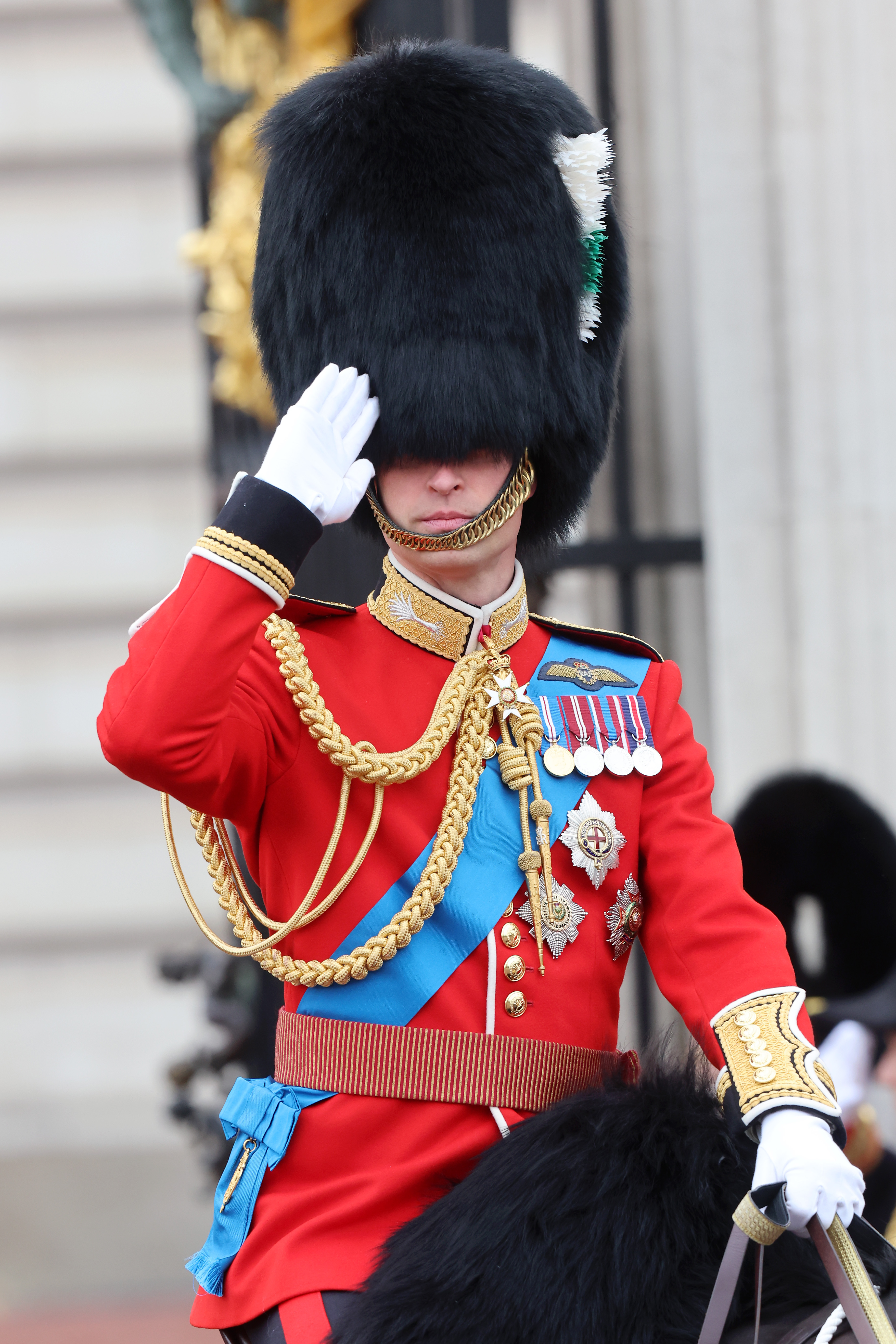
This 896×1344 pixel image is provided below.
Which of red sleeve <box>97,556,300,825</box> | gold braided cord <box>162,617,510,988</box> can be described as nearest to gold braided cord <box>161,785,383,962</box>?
gold braided cord <box>162,617,510,988</box>

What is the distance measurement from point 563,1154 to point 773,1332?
0.26m

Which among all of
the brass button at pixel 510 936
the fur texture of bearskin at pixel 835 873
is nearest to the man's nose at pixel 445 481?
the brass button at pixel 510 936

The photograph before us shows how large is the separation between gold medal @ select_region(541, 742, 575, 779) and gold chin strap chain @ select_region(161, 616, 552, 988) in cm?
2

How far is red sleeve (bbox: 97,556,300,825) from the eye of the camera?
1474mm

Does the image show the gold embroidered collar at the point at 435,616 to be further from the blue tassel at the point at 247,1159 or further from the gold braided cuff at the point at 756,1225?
the gold braided cuff at the point at 756,1225

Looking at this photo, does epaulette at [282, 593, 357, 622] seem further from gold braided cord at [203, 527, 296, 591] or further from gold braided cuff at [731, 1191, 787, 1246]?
gold braided cuff at [731, 1191, 787, 1246]

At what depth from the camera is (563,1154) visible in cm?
157

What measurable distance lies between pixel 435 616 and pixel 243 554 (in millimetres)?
340

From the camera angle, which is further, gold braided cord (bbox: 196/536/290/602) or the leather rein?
gold braided cord (bbox: 196/536/290/602)

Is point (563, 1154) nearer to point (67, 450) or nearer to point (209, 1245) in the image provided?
point (209, 1245)

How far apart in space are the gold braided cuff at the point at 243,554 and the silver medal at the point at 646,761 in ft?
1.61

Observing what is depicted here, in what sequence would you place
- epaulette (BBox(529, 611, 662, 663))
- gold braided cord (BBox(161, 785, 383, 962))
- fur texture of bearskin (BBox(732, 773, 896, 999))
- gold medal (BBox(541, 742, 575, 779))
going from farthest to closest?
fur texture of bearskin (BBox(732, 773, 896, 999)) → epaulette (BBox(529, 611, 662, 663)) → gold medal (BBox(541, 742, 575, 779)) → gold braided cord (BBox(161, 785, 383, 962))

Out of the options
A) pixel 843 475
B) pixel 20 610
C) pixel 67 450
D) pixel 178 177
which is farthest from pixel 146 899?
pixel 843 475

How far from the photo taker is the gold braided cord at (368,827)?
65.0 inches
